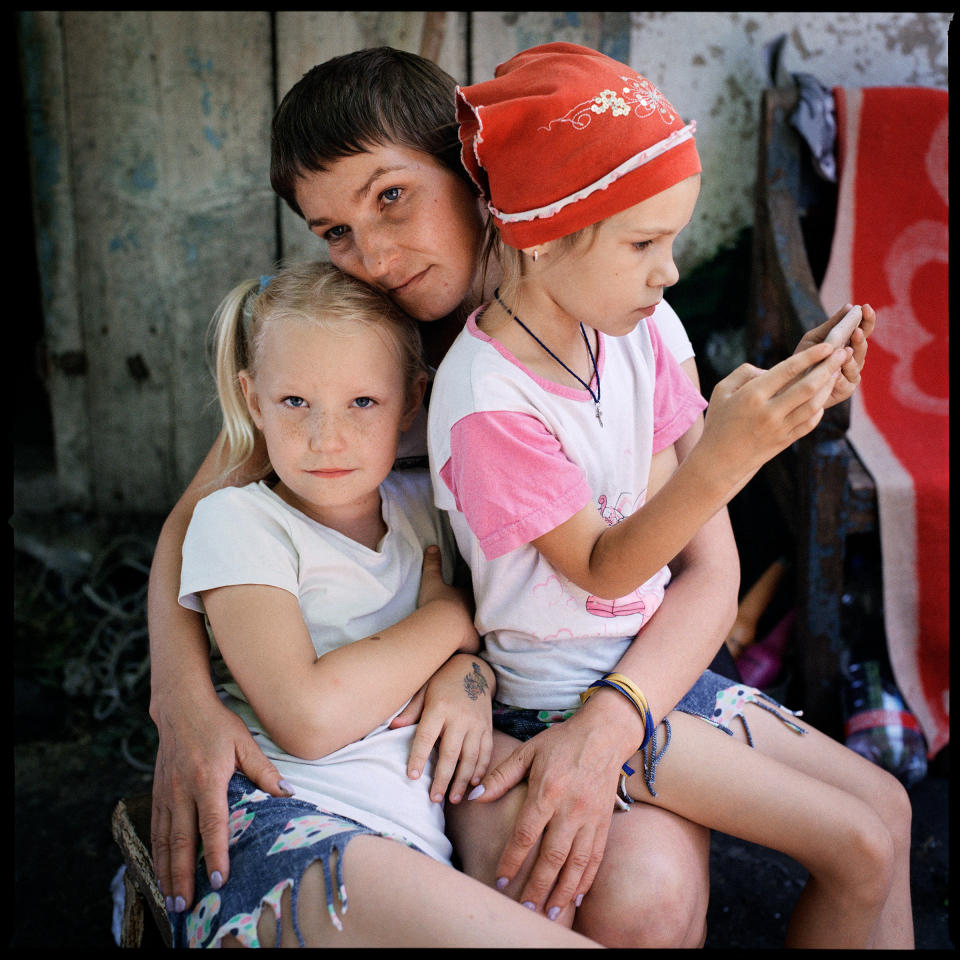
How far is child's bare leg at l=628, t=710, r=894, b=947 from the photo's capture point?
4.28ft

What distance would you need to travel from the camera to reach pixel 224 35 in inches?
108

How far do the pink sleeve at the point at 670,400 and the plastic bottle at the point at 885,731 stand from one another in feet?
4.09

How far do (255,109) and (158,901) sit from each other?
228 centimetres

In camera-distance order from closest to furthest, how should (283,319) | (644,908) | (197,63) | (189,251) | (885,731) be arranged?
(644,908), (283,319), (885,731), (197,63), (189,251)

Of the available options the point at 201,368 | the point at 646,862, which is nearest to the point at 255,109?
the point at 201,368

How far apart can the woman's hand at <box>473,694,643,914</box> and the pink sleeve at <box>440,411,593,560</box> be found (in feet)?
0.94

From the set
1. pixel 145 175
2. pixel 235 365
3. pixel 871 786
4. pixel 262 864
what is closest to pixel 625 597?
pixel 871 786

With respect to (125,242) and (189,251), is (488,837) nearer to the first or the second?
(189,251)

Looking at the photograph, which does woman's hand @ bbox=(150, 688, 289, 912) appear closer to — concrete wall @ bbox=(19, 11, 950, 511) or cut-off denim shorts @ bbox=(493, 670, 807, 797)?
cut-off denim shorts @ bbox=(493, 670, 807, 797)

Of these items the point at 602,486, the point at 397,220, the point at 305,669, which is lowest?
the point at 305,669

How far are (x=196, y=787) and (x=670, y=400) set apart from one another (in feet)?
3.09

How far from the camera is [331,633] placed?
1409 mm

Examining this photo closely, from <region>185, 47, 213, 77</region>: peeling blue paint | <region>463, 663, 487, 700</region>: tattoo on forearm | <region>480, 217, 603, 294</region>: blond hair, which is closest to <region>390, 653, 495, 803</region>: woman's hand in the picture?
<region>463, 663, 487, 700</region>: tattoo on forearm

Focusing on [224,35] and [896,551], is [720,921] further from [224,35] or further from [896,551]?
[224,35]
